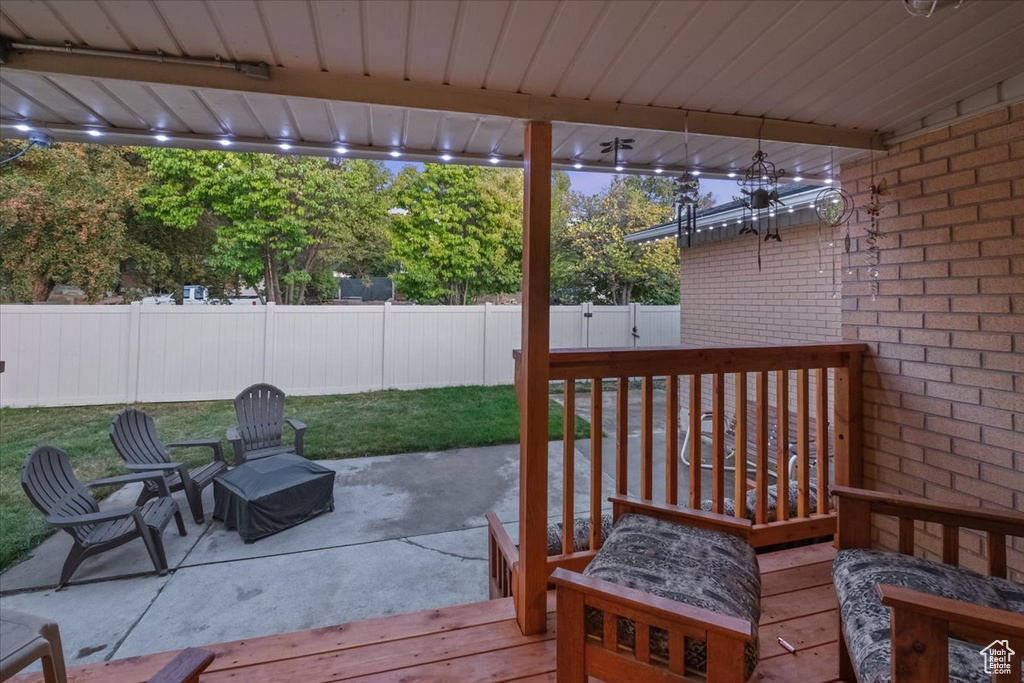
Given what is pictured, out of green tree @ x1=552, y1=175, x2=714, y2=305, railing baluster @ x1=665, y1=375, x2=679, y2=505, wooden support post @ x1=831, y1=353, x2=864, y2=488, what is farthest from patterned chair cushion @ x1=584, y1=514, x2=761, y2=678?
green tree @ x1=552, y1=175, x2=714, y2=305

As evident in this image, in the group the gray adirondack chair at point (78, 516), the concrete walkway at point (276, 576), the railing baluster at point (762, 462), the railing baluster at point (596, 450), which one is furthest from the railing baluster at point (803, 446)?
the gray adirondack chair at point (78, 516)

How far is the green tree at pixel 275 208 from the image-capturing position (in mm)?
7789

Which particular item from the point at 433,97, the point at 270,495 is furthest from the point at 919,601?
the point at 270,495

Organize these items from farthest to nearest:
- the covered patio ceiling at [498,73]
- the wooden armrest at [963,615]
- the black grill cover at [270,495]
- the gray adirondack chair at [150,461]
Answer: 1. the gray adirondack chair at [150,461]
2. the black grill cover at [270,495]
3. the covered patio ceiling at [498,73]
4. the wooden armrest at [963,615]

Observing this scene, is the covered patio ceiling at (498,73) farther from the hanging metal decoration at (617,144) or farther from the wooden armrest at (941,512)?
the wooden armrest at (941,512)

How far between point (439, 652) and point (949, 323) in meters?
2.52

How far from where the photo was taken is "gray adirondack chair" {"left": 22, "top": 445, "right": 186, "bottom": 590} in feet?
8.57

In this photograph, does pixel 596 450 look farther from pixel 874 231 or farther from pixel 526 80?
pixel 874 231

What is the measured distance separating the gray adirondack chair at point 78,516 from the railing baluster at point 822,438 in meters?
3.87

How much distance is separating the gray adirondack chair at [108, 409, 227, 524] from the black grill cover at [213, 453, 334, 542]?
193 mm

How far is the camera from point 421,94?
1.62m

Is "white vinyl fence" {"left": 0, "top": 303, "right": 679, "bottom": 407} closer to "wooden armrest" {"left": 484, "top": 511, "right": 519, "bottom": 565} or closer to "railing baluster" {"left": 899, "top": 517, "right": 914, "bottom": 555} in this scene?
"wooden armrest" {"left": 484, "top": 511, "right": 519, "bottom": 565}

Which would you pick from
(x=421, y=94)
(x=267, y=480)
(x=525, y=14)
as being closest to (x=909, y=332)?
(x=525, y=14)

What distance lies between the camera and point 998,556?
4.66 feet
